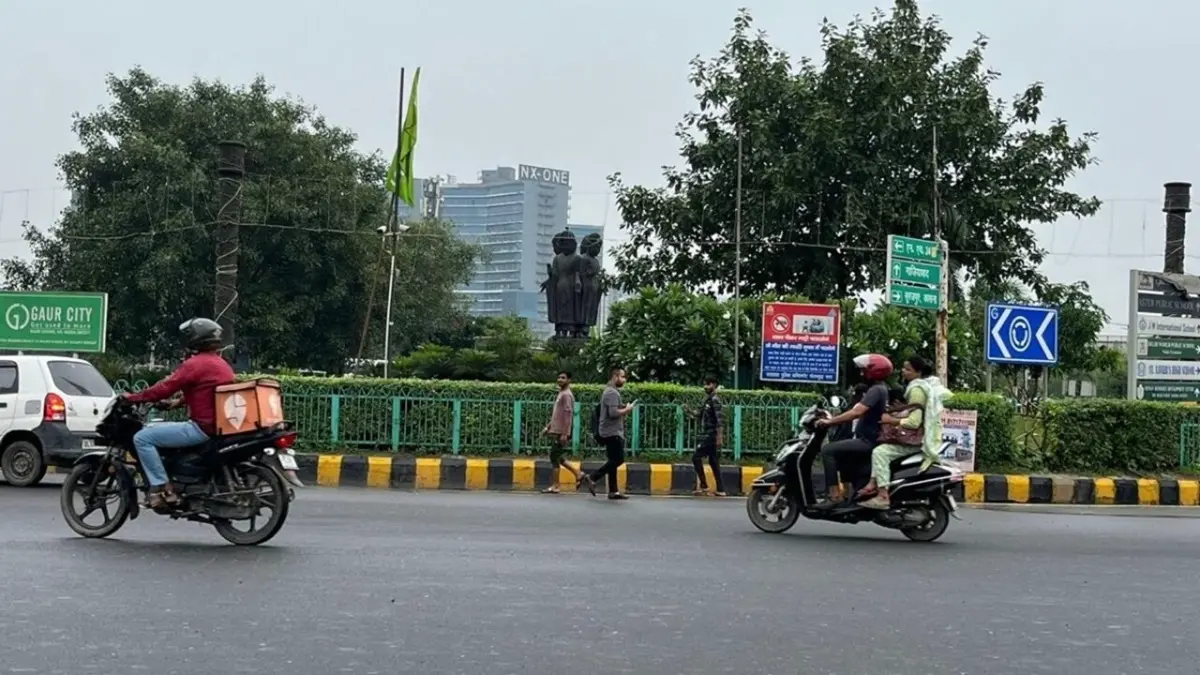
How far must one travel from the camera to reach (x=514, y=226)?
4284 inches

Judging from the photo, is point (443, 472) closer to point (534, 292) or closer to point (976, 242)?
point (976, 242)

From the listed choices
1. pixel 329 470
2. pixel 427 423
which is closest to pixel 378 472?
pixel 329 470

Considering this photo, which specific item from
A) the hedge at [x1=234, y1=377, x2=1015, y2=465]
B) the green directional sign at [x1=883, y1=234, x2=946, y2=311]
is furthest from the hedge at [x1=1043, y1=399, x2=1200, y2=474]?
the hedge at [x1=234, y1=377, x2=1015, y2=465]

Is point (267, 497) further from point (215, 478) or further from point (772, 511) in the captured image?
point (772, 511)

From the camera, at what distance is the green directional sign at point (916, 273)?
18.6 metres

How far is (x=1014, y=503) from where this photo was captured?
17.1 meters

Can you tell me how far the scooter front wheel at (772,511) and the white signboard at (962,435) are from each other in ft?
23.7

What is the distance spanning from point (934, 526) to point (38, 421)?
30.3 ft

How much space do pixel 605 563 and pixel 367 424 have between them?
9544 millimetres

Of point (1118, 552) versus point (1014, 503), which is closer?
point (1118, 552)

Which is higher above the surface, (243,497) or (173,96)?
(173,96)

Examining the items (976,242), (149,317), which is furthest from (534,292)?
(976,242)

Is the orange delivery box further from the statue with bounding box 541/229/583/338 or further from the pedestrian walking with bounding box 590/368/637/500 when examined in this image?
the statue with bounding box 541/229/583/338

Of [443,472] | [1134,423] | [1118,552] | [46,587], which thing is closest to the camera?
[46,587]
